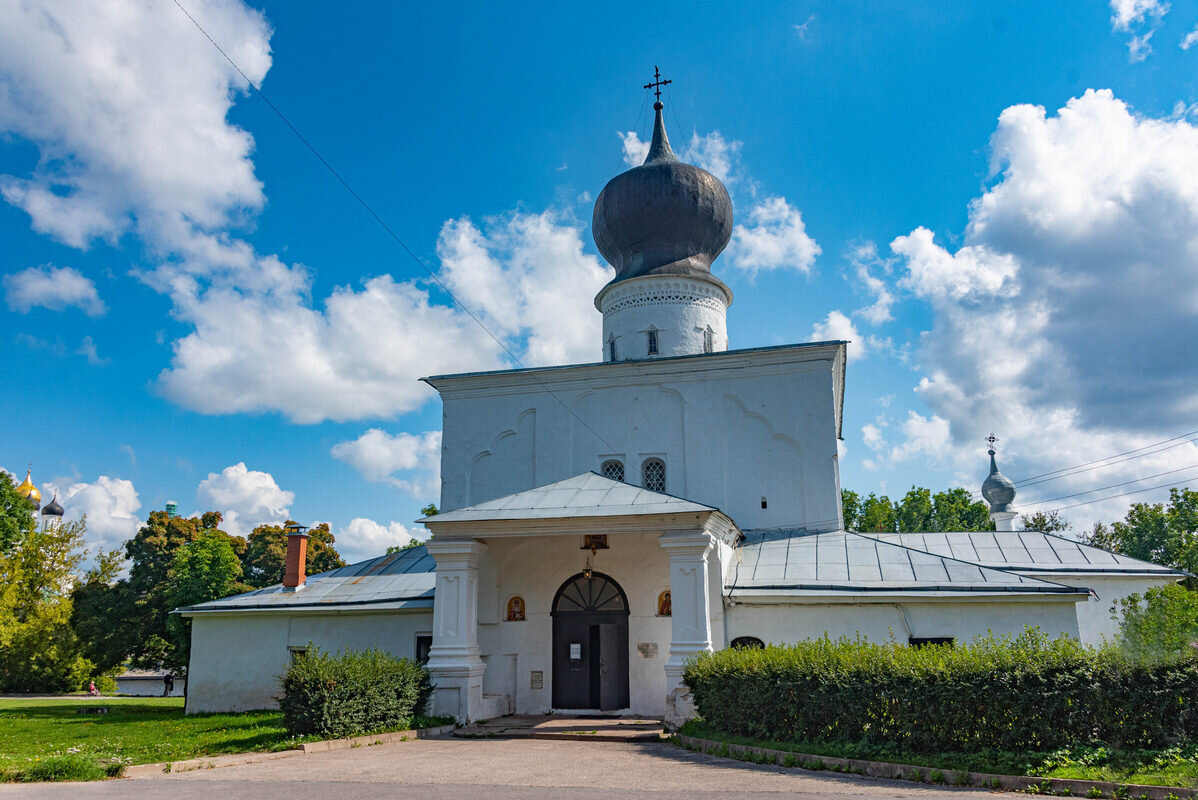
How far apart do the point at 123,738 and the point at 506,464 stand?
33.8ft

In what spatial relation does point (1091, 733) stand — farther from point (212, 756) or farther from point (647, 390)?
point (647, 390)

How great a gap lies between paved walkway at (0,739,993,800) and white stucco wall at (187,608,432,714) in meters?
6.53

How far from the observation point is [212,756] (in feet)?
34.3

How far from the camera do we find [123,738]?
1265 cm

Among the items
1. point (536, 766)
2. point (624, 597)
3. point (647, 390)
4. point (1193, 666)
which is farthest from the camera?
point (647, 390)

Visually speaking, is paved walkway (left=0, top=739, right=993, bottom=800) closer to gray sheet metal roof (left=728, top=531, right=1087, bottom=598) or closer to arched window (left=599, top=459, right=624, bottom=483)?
gray sheet metal roof (left=728, top=531, right=1087, bottom=598)

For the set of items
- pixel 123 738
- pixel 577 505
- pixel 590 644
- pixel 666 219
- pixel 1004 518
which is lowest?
pixel 123 738

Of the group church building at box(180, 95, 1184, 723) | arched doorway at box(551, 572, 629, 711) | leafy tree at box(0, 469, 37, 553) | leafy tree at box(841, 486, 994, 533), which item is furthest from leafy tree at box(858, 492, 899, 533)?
leafy tree at box(0, 469, 37, 553)

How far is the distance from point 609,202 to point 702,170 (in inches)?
110

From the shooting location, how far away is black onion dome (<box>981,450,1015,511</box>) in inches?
1192

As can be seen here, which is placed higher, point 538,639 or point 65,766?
point 538,639

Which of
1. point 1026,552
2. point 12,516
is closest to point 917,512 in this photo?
point 1026,552

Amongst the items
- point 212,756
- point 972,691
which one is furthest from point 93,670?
point 972,691

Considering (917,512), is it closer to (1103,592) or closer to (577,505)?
(1103,592)
